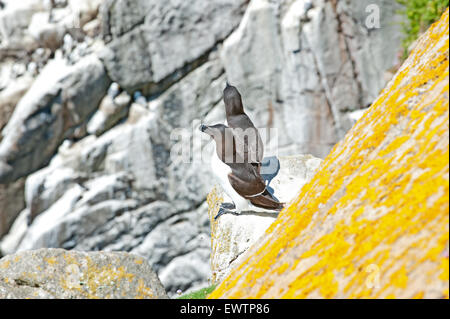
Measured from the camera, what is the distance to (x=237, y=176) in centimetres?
532

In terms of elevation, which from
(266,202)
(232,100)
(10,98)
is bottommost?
(10,98)

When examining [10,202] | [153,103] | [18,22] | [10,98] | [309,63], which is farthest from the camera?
[18,22]

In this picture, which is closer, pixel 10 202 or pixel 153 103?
pixel 153 103

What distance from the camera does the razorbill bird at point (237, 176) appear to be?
17.3 ft

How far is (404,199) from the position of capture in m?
1.62

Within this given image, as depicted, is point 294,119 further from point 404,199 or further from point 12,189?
point 404,199

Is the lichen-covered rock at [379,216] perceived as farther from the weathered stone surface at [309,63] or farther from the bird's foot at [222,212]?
the weathered stone surface at [309,63]

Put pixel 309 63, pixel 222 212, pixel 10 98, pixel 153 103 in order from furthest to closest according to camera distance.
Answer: pixel 10 98 → pixel 153 103 → pixel 309 63 → pixel 222 212

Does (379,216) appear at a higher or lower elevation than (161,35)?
higher

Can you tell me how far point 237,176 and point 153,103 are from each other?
567 inches

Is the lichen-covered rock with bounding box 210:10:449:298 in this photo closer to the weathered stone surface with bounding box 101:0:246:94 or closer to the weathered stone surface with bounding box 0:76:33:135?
the weathered stone surface with bounding box 101:0:246:94

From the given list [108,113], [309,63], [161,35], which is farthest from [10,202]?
[309,63]

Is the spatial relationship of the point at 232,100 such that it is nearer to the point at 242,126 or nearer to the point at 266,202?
the point at 242,126
